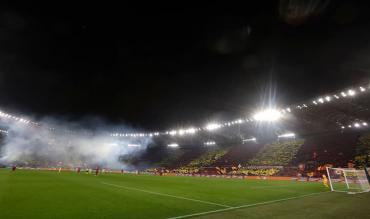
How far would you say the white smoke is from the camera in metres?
79.7

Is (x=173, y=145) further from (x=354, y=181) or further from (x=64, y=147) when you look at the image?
(x=354, y=181)

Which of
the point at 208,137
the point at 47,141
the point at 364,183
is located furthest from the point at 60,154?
the point at 364,183

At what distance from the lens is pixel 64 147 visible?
88062 millimetres

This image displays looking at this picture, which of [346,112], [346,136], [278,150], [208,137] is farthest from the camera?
[208,137]

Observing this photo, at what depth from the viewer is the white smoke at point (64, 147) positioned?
79688mm

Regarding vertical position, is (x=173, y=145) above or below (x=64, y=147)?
above

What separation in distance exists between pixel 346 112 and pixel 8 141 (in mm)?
93166

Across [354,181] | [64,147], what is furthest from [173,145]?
[354,181]

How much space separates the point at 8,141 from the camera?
3182 inches

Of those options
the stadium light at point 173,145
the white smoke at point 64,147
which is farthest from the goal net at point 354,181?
the white smoke at point 64,147

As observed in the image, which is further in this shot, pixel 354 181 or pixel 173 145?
pixel 173 145

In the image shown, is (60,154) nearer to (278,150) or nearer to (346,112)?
(278,150)

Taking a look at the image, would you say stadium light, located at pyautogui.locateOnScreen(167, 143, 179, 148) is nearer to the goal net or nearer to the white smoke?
the white smoke

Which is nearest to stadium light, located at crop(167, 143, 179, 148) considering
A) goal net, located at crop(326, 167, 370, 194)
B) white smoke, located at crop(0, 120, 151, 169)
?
→ white smoke, located at crop(0, 120, 151, 169)
